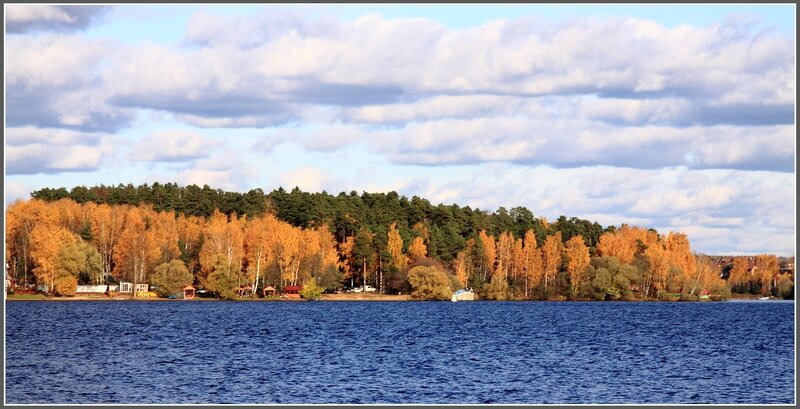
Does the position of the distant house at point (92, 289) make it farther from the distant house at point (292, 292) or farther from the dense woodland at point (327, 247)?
the distant house at point (292, 292)

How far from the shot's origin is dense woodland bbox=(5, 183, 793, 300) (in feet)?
448

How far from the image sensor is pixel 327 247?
15625cm

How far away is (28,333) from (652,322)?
194 feet

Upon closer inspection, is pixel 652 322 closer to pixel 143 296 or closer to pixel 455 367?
pixel 455 367

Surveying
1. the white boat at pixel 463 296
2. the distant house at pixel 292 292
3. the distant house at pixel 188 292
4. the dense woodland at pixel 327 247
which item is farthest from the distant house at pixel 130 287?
the white boat at pixel 463 296

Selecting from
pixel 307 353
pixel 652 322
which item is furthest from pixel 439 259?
pixel 307 353

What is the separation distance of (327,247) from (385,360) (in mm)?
98747

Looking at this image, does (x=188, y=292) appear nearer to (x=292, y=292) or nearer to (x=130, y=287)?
(x=130, y=287)

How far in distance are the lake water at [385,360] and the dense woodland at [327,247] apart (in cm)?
3479

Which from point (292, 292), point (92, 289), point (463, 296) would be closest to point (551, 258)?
point (463, 296)

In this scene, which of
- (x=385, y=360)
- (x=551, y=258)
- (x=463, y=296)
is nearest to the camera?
(x=385, y=360)

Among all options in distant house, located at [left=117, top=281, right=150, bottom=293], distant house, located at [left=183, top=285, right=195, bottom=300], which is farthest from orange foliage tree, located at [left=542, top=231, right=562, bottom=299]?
distant house, located at [left=117, top=281, right=150, bottom=293]

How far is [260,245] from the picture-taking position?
146625mm

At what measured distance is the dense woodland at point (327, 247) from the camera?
448 ft
